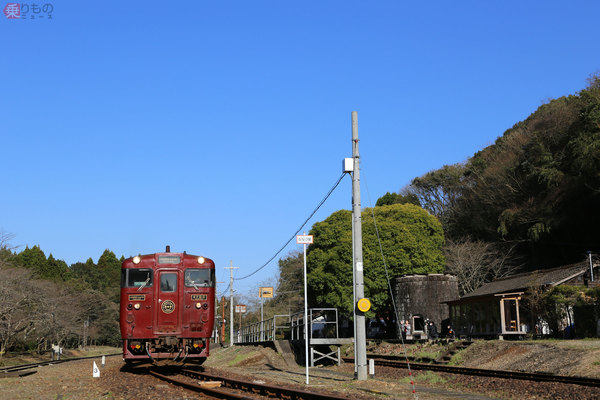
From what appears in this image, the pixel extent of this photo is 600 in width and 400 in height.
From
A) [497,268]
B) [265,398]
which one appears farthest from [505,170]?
[265,398]

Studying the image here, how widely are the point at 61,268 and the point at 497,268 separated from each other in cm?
7245

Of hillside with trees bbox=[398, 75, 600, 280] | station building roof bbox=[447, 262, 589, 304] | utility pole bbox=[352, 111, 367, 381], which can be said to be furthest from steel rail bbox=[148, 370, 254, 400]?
hillside with trees bbox=[398, 75, 600, 280]

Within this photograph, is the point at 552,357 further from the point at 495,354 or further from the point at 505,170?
the point at 505,170

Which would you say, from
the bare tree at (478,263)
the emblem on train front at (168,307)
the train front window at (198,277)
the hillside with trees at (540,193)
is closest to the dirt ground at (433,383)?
the emblem on train front at (168,307)

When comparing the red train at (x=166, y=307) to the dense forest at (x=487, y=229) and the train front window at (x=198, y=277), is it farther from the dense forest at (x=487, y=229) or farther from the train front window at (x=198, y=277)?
the dense forest at (x=487, y=229)

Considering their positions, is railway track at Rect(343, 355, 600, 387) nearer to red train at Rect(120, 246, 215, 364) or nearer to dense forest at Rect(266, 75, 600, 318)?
red train at Rect(120, 246, 215, 364)

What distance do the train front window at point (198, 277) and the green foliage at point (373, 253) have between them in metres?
24.5

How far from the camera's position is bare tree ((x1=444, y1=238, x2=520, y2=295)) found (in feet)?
170

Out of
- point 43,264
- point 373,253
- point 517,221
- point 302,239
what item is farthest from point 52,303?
point 302,239

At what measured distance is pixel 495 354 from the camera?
24.9m

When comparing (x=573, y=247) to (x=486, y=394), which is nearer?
Answer: (x=486, y=394)

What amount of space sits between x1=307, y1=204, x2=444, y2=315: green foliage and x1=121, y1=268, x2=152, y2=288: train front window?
1005 inches

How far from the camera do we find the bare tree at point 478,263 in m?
51.8

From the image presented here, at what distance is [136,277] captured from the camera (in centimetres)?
2012
